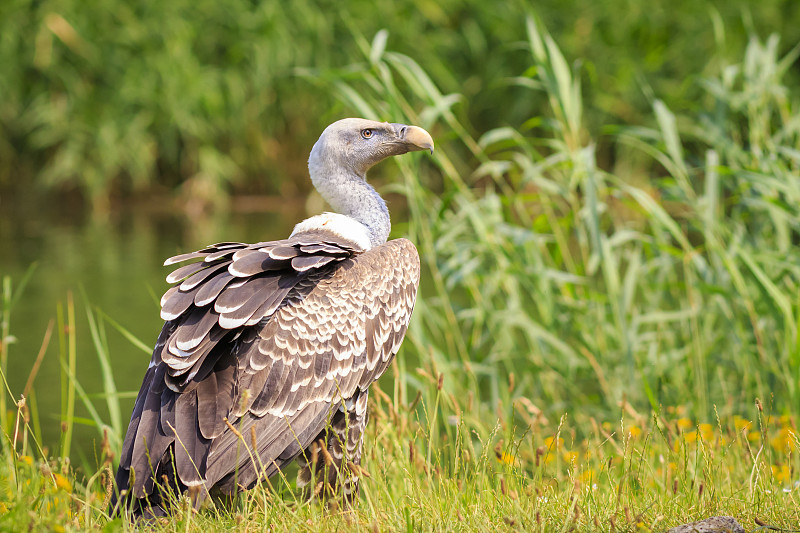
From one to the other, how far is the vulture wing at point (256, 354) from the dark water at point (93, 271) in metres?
1.06

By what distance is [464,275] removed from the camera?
5.34m

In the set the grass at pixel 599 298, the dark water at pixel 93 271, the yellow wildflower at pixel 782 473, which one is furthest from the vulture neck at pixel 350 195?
the yellow wildflower at pixel 782 473

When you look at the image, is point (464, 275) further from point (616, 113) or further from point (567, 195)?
point (616, 113)

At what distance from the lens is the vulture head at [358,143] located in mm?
4223

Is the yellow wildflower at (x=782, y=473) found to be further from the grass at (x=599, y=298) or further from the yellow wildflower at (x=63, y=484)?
the yellow wildflower at (x=63, y=484)

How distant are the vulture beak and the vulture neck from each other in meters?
0.27

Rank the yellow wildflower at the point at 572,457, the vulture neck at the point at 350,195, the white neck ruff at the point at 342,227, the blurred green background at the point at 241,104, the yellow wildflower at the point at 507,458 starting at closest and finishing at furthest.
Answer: the yellow wildflower at the point at 572,457 → the yellow wildflower at the point at 507,458 → the white neck ruff at the point at 342,227 → the vulture neck at the point at 350,195 → the blurred green background at the point at 241,104

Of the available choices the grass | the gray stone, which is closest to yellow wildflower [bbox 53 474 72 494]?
the grass

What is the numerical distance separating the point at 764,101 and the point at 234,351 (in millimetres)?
3872

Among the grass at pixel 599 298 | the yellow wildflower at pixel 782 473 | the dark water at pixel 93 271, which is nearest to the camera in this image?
the yellow wildflower at pixel 782 473

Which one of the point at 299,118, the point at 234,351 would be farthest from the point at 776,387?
the point at 299,118

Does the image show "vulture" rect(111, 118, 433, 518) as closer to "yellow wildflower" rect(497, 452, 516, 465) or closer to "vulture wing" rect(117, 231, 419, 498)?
"vulture wing" rect(117, 231, 419, 498)

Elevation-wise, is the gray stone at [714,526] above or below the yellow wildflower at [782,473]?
above

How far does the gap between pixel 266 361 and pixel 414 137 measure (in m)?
1.27
